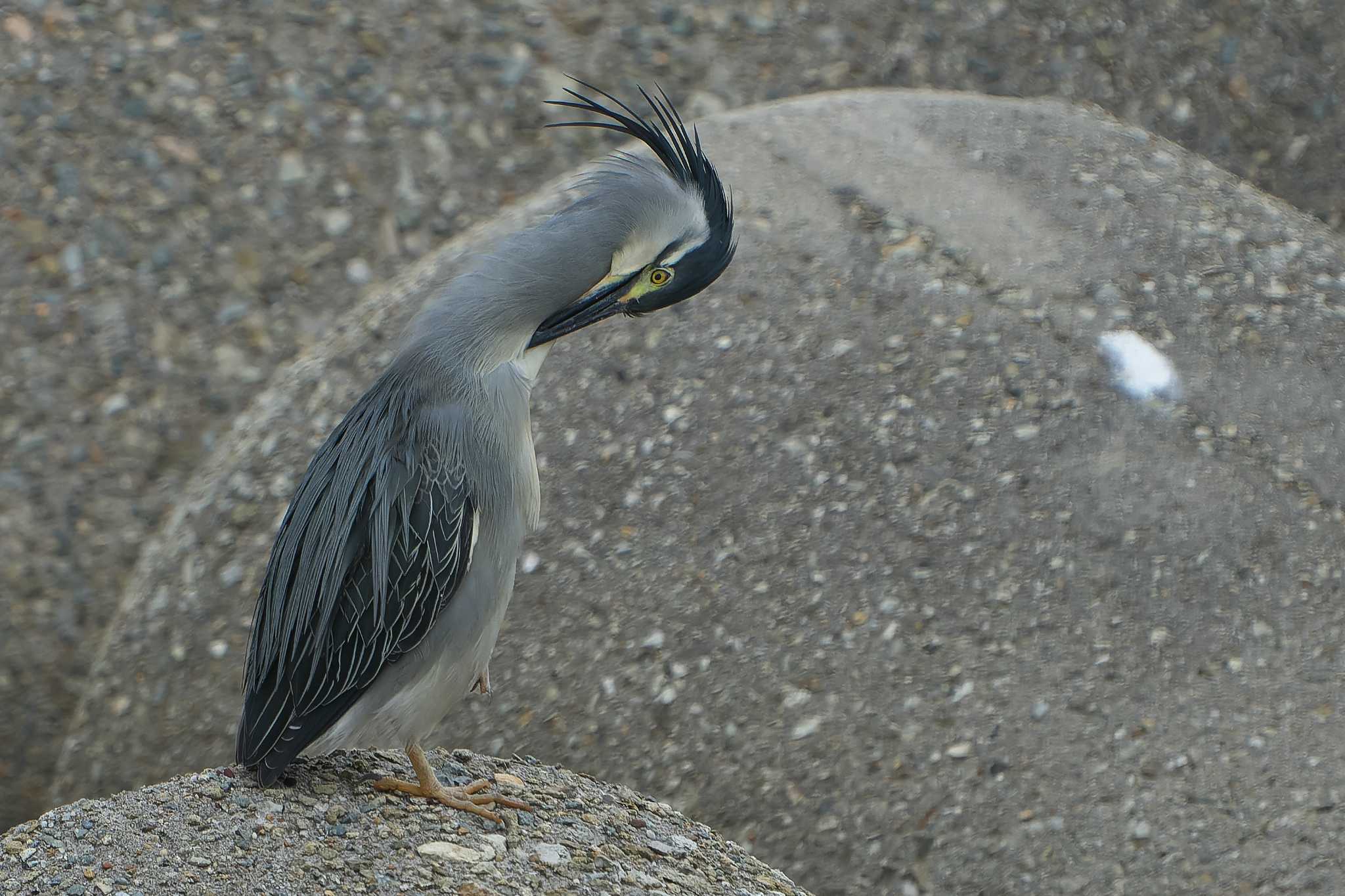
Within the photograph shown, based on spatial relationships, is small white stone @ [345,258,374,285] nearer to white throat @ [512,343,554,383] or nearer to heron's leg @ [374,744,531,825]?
white throat @ [512,343,554,383]

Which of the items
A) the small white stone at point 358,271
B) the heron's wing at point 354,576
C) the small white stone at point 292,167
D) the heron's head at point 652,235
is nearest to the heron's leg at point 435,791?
the heron's wing at point 354,576

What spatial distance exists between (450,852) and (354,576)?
538mm

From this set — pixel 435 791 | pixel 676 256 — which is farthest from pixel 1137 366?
pixel 435 791

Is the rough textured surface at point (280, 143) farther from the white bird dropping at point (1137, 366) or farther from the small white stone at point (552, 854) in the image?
the small white stone at point (552, 854)

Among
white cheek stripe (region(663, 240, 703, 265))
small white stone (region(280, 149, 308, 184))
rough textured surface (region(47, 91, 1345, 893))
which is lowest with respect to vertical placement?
rough textured surface (region(47, 91, 1345, 893))

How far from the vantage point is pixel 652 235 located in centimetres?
255

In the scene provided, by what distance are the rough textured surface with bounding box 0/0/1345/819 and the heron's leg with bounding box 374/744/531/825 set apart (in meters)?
1.92

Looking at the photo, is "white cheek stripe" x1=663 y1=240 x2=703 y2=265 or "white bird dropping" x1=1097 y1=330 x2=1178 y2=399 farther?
"white bird dropping" x1=1097 y1=330 x2=1178 y2=399

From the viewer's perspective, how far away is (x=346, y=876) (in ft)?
8.04

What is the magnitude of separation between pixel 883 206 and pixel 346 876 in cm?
251

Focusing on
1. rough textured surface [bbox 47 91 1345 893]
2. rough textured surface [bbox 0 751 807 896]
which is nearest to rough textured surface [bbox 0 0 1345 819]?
rough textured surface [bbox 47 91 1345 893]

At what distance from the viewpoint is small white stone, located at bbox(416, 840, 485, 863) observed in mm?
2529

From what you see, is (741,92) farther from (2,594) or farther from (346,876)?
(346,876)

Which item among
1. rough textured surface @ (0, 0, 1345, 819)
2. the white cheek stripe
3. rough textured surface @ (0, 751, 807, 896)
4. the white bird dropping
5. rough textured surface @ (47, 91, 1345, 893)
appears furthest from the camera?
rough textured surface @ (0, 0, 1345, 819)
